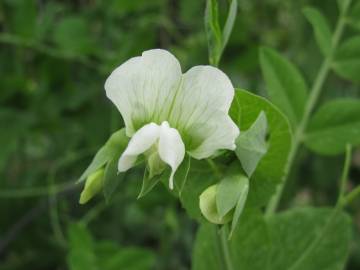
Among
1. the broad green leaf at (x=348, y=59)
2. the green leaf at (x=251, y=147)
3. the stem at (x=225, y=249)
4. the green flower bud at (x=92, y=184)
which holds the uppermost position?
the green leaf at (x=251, y=147)

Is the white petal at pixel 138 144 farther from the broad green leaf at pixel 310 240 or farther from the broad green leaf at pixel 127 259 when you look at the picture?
the broad green leaf at pixel 127 259

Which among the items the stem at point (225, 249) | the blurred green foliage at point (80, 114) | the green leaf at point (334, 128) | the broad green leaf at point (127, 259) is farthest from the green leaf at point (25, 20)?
the stem at point (225, 249)

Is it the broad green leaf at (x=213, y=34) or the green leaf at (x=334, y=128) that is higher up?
the broad green leaf at (x=213, y=34)

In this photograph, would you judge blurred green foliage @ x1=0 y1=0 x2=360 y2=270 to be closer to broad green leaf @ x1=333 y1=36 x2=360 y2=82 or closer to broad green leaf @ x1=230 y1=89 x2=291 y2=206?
broad green leaf @ x1=333 y1=36 x2=360 y2=82

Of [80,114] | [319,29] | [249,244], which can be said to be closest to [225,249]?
[249,244]

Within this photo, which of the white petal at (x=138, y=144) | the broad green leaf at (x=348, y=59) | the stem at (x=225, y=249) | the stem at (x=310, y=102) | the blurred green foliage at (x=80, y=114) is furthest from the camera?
the blurred green foliage at (x=80, y=114)

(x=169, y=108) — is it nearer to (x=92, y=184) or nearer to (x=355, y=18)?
(x=92, y=184)
